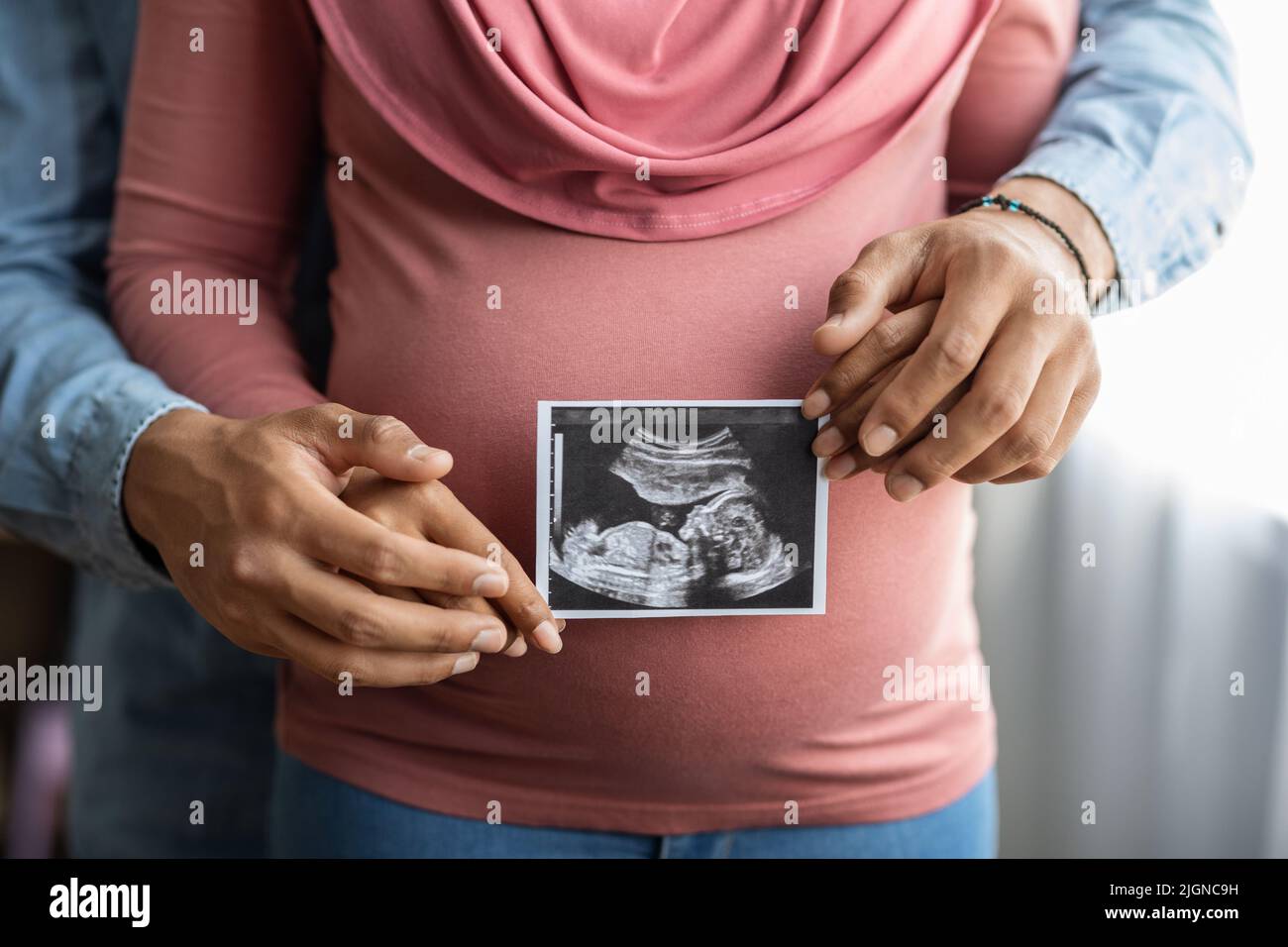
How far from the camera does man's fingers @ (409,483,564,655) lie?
2.19 feet

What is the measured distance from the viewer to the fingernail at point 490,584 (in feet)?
2.11

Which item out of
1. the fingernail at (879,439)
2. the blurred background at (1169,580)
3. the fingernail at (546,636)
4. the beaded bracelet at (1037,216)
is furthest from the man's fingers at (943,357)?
the blurred background at (1169,580)

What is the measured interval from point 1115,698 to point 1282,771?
0.19 meters

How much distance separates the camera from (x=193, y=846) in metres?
1.15

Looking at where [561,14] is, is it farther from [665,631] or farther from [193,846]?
[193,846]

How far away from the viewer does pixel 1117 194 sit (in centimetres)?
77

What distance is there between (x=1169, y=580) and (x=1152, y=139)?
1.97 feet

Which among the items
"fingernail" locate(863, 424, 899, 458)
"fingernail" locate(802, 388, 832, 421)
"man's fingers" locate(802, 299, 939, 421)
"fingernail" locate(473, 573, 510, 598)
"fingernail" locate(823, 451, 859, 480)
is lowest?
"fingernail" locate(473, 573, 510, 598)

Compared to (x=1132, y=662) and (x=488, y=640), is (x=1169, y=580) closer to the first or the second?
(x=1132, y=662)

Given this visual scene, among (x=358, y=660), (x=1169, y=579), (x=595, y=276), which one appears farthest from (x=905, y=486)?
(x=1169, y=579)

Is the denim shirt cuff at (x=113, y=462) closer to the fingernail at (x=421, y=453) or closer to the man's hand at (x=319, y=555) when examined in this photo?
the man's hand at (x=319, y=555)

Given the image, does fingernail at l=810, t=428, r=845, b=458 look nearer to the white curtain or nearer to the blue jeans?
the blue jeans

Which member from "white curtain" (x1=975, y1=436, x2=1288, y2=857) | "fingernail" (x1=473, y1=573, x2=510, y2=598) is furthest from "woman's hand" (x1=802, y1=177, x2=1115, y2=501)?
"white curtain" (x1=975, y1=436, x2=1288, y2=857)
